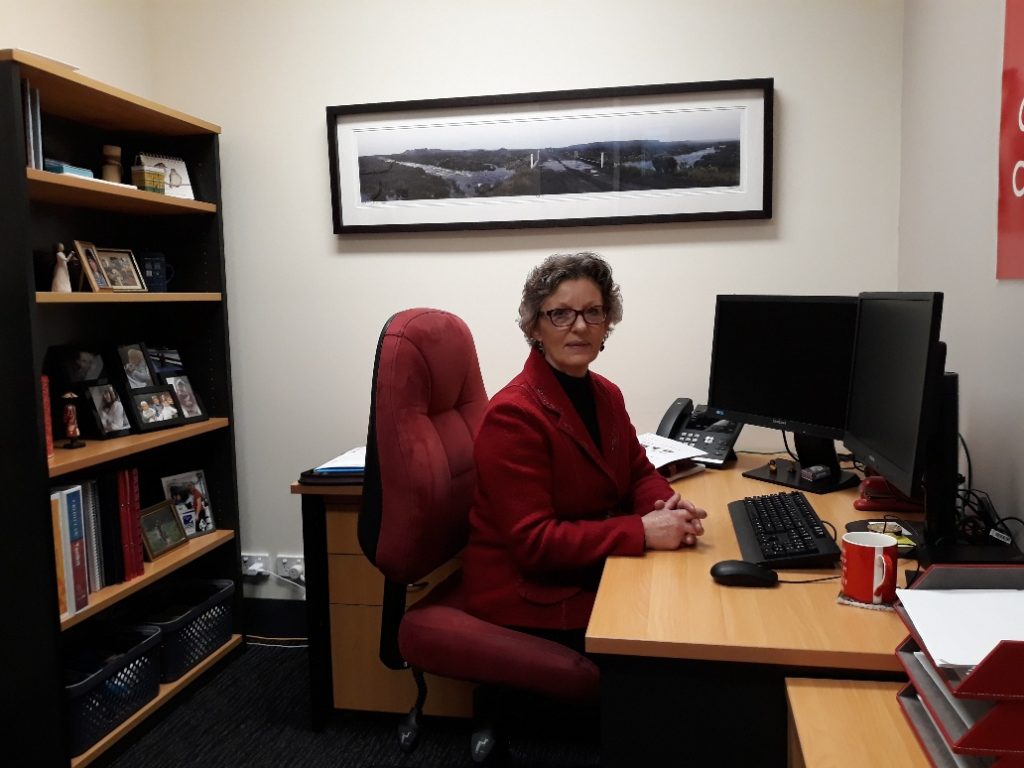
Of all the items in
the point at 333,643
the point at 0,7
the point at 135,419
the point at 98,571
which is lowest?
the point at 333,643

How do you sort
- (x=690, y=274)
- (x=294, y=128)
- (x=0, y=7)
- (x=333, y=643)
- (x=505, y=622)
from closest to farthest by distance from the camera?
(x=505, y=622) → (x=0, y=7) → (x=333, y=643) → (x=690, y=274) → (x=294, y=128)

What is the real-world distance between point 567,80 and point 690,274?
75 cm

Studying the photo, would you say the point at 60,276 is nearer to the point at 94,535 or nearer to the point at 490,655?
the point at 94,535

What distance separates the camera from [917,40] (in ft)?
7.29

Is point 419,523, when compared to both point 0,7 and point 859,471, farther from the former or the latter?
point 0,7

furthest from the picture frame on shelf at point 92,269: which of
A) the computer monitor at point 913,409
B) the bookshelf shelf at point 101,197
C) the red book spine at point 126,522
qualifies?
the computer monitor at point 913,409

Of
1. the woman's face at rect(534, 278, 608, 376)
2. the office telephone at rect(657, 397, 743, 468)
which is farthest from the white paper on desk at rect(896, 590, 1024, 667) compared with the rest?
the office telephone at rect(657, 397, 743, 468)

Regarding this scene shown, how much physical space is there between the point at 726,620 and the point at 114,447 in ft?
5.81

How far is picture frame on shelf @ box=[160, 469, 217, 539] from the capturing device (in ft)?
8.75

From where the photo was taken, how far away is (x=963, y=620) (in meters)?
0.94

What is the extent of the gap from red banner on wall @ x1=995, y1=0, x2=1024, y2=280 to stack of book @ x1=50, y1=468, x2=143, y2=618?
2.22m

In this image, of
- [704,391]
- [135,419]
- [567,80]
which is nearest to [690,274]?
[704,391]

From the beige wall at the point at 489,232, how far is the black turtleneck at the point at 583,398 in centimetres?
78

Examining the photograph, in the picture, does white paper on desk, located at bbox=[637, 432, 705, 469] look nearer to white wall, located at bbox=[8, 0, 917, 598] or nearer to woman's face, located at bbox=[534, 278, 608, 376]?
white wall, located at bbox=[8, 0, 917, 598]
